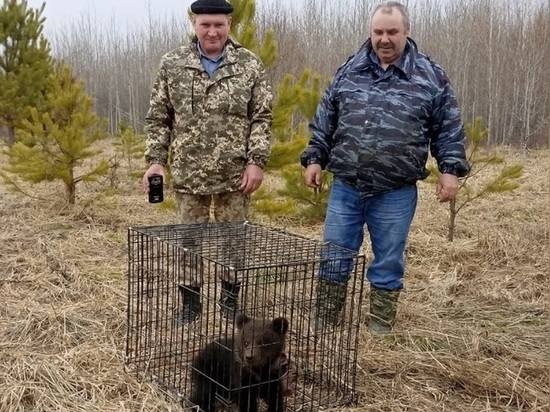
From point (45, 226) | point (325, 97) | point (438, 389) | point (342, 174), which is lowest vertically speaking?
point (45, 226)

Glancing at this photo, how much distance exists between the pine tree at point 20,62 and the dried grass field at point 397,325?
18.3 feet

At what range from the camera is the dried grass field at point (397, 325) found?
2.97m

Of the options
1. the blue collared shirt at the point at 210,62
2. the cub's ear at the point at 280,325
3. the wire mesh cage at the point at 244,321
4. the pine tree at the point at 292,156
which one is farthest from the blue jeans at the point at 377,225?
the pine tree at the point at 292,156

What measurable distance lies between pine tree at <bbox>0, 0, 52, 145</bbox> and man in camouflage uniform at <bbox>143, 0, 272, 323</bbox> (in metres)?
9.67

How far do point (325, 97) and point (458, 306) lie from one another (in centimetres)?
196

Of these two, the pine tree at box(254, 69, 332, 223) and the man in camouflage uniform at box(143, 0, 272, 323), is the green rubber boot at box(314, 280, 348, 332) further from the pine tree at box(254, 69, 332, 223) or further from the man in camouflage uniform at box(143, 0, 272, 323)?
the pine tree at box(254, 69, 332, 223)

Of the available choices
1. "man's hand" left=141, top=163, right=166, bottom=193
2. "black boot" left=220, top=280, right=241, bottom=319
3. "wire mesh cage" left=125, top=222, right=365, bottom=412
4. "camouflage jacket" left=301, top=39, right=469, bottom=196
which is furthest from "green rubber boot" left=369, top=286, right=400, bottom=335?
"man's hand" left=141, top=163, right=166, bottom=193

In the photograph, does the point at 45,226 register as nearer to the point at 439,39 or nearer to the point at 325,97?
the point at 325,97

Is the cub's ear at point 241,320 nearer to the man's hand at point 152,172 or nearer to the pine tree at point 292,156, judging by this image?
the man's hand at point 152,172

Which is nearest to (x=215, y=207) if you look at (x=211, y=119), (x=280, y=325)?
(x=211, y=119)

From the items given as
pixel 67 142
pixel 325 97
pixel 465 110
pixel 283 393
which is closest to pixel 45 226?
pixel 67 142

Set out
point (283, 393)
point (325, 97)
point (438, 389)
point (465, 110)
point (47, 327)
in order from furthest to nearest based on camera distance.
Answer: point (465, 110), point (47, 327), point (325, 97), point (438, 389), point (283, 393)

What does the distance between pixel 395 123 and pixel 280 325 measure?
4.29 ft

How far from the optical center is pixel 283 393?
2727 mm
